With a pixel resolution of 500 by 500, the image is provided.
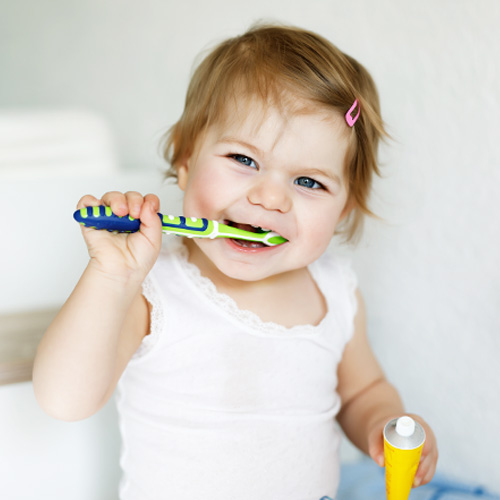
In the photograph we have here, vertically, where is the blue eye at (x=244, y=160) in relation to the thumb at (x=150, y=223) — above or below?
above

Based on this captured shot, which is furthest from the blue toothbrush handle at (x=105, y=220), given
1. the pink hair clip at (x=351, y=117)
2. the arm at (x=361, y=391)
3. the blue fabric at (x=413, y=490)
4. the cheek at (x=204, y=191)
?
the blue fabric at (x=413, y=490)

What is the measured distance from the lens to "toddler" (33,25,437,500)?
68 cm

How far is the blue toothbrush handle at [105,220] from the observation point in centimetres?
54

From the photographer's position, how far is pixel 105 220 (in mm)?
558

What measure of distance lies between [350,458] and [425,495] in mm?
234

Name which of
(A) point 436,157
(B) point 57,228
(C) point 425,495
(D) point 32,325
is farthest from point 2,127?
(C) point 425,495

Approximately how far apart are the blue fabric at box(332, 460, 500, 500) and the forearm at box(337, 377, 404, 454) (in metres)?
0.10

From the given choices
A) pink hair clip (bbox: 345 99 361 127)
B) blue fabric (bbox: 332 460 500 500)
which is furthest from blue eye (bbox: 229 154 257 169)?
blue fabric (bbox: 332 460 500 500)

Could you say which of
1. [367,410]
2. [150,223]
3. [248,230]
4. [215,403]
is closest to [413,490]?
[367,410]

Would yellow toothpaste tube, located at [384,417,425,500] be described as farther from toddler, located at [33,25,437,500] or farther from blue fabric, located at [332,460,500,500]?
blue fabric, located at [332,460,500,500]

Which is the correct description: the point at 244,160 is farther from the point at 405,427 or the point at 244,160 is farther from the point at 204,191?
the point at 405,427

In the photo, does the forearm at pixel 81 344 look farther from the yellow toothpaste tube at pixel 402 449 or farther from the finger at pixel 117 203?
the yellow toothpaste tube at pixel 402 449

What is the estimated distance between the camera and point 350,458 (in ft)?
3.51

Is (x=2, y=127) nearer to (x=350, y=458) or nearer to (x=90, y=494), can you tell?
(x=90, y=494)
